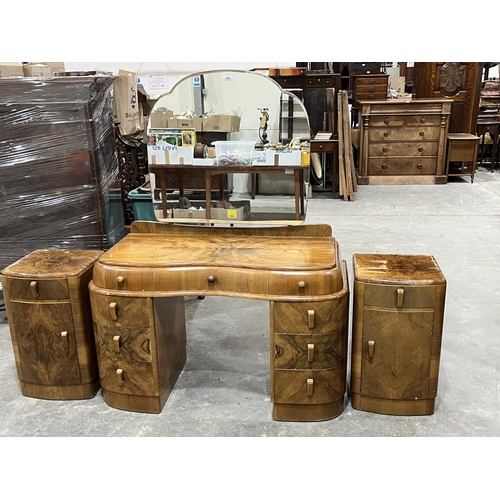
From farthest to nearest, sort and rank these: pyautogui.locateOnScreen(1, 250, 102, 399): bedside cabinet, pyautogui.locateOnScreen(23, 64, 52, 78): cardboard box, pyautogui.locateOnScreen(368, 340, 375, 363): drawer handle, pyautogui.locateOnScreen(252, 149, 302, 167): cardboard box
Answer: pyautogui.locateOnScreen(23, 64, 52, 78): cardboard box, pyautogui.locateOnScreen(252, 149, 302, 167): cardboard box, pyautogui.locateOnScreen(1, 250, 102, 399): bedside cabinet, pyautogui.locateOnScreen(368, 340, 375, 363): drawer handle

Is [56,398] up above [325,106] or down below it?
below

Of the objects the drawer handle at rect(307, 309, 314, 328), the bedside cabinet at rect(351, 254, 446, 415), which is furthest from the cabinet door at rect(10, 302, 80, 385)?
the bedside cabinet at rect(351, 254, 446, 415)

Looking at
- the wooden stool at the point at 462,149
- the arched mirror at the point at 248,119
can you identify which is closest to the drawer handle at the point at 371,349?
the arched mirror at the point at 248,119

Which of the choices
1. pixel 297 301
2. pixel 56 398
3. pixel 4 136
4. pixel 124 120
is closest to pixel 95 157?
pixel 4 136

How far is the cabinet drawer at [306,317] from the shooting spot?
219cm

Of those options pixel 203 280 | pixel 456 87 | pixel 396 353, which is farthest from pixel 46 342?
pixel 456 87

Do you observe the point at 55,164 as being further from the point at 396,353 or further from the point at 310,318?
the point at 396,353

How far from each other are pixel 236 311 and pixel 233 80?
153cm

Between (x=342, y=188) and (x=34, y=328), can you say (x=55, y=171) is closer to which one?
(x=34, y=328)

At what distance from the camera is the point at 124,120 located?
16.1 feet

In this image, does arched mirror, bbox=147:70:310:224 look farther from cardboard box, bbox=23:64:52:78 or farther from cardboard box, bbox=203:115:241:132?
cardboard box, bbox=23:64:52:78

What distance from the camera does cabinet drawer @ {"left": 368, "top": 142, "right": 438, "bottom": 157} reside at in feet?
23.7

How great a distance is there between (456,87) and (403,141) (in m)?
1.30

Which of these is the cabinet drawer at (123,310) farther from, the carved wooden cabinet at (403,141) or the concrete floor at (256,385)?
the carved wooden cabinet at (403,141)
